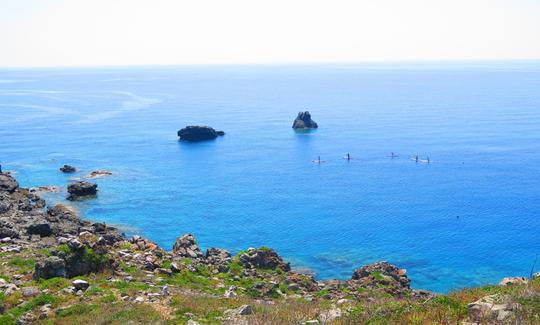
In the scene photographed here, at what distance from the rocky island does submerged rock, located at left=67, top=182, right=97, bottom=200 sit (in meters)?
22.4

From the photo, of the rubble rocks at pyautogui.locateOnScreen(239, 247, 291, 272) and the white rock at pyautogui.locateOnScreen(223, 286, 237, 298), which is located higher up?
the white rock at pyautogui.locateOnScreen(223, 286, 237, 298)

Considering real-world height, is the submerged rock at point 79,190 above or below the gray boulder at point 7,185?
below

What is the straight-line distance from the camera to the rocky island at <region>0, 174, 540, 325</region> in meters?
22.3

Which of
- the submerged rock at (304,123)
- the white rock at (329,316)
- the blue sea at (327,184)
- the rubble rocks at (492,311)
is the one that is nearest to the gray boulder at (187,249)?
the blue sea at (327,184)

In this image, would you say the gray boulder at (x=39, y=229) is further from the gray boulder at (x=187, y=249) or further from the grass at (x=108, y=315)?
the grass at (x=108, y=315)

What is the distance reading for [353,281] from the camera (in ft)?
145

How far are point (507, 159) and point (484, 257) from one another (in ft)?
174

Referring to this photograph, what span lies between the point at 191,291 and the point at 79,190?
166 feet

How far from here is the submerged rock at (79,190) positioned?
7850cm

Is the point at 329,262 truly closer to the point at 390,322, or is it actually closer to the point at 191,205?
the point at 191,205

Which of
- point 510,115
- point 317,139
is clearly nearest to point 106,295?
point 317,139

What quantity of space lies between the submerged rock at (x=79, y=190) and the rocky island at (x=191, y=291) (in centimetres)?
2237

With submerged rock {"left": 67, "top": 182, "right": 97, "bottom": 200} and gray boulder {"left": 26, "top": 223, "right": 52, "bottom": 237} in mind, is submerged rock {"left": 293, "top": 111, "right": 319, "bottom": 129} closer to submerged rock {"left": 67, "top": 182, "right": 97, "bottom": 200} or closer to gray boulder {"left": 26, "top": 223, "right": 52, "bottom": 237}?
submerged rock {"left": 67, "top": 182, "right": 97, "bottom": 200}

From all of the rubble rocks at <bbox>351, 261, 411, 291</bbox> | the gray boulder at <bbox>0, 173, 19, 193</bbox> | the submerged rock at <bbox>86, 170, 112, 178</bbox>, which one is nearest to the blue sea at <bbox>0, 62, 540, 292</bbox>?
the submerged rock at <bbox>86, 170, 112, 178</bbox>
